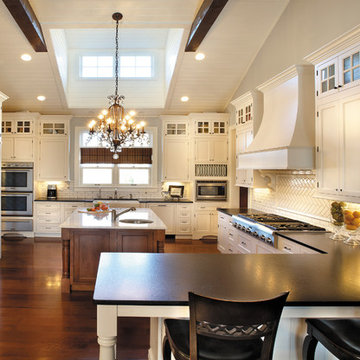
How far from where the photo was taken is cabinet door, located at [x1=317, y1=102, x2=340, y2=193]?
125 inches

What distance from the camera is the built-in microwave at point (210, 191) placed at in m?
7.42

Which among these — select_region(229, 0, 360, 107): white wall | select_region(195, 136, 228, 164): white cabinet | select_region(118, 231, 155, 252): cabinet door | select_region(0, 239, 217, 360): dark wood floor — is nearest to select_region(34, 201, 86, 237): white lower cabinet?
select_region(0, 239, 217, 360): dark wood floor

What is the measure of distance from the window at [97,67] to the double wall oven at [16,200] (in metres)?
2.75

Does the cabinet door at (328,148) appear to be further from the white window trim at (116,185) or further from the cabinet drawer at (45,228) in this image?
the cabinet drawer at (45,228)

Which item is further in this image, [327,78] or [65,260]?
[65,260]

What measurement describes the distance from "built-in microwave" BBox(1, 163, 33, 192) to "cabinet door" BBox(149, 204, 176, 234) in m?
2.89

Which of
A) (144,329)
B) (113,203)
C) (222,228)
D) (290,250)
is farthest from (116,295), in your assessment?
(113,203)

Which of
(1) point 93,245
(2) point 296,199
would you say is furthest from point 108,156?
(2) point 296,199

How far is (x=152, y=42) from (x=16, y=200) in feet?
15.8

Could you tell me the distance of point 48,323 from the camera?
3.12 meters

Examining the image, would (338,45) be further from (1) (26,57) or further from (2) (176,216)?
(1) (26,57)

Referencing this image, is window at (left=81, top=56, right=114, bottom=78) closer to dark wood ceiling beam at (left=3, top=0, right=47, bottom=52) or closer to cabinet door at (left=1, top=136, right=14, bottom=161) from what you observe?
dark wood ceiling beam at (left=3, top=0, right=47, bottom=52)

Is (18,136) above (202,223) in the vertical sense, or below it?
above

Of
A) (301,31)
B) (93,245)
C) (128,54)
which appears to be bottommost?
(93,245)
